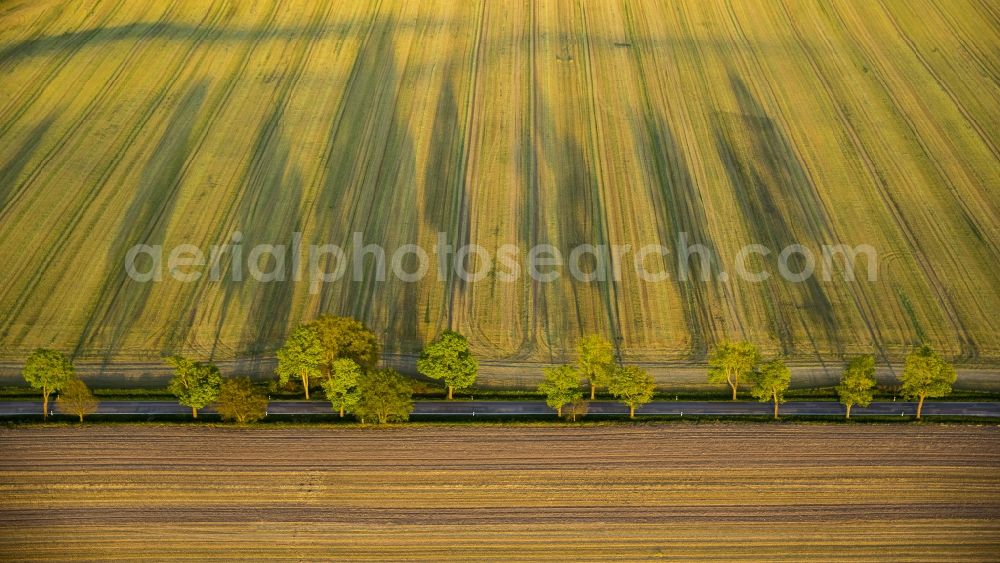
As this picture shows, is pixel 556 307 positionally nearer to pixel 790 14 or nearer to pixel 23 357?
pixel 23 357

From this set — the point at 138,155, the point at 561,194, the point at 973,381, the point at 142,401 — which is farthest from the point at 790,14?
the point at 142,401

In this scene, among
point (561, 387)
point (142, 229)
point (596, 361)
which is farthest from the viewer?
point (142, 229)

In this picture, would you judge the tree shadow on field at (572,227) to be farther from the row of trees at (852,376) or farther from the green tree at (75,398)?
the green tree at (75,398)

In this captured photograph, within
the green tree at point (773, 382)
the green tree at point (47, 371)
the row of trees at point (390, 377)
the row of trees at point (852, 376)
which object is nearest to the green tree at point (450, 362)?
the row of trees at point (390, 377)

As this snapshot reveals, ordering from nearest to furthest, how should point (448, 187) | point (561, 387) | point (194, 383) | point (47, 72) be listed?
point (194, 383) → point (561, 387) → point (448, 187) → point (47, 72)

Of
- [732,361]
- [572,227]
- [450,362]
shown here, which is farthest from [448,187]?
[732,361]

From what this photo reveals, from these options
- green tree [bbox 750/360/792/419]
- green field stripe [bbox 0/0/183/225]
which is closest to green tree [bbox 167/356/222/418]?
green field stripe [bbox 0/0/183/225]

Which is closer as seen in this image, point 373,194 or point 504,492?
point 504,492

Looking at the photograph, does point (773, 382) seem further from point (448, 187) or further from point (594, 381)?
point (448, 187)
